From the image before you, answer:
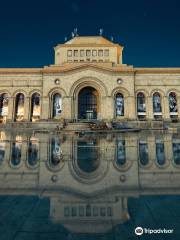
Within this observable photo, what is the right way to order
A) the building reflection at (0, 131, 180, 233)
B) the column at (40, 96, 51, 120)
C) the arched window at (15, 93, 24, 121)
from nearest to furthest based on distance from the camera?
the building reflection at (0, 131, 180, 233), the column at (40, 96, 51, 120), the arched window at (15, 93, 24, 121)

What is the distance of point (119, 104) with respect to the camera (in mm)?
39562

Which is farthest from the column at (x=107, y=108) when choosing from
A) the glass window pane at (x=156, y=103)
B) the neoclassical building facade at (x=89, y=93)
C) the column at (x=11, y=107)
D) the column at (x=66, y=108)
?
the column at (x=11, y=107)

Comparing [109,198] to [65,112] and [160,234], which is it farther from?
[65,112]

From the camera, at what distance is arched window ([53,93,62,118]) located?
39.2 m

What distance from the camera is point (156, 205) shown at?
3.61 metres

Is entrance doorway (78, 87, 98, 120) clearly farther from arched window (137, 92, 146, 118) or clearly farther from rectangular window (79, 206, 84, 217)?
rectangular window (79, 206, 84, 217)

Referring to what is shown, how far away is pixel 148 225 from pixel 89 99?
39909 millimetres

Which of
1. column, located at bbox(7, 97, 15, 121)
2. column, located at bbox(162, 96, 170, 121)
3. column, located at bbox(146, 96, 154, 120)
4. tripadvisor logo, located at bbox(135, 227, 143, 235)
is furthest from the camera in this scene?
column, located at bbox(7, 97, 15, 121)

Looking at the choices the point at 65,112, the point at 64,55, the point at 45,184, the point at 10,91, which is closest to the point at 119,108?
the point at 65,112

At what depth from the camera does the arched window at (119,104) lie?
3925cm

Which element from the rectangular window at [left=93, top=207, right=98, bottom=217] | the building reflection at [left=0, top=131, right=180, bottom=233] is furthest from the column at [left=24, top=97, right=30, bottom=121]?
the rectangular window at [left=93, top=207, right=98, bottom=217]

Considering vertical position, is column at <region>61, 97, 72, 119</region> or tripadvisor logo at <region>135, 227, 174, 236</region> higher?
column at <region>61, 97, 72, 119</region>

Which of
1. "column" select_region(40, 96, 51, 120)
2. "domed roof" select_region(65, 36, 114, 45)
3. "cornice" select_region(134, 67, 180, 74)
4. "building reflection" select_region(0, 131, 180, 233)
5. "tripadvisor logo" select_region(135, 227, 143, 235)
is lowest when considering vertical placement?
"tripadvisor logo" select_region(135, 227, 143, 235)

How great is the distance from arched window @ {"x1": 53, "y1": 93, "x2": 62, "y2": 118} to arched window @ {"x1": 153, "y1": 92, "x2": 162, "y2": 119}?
18.2 m
